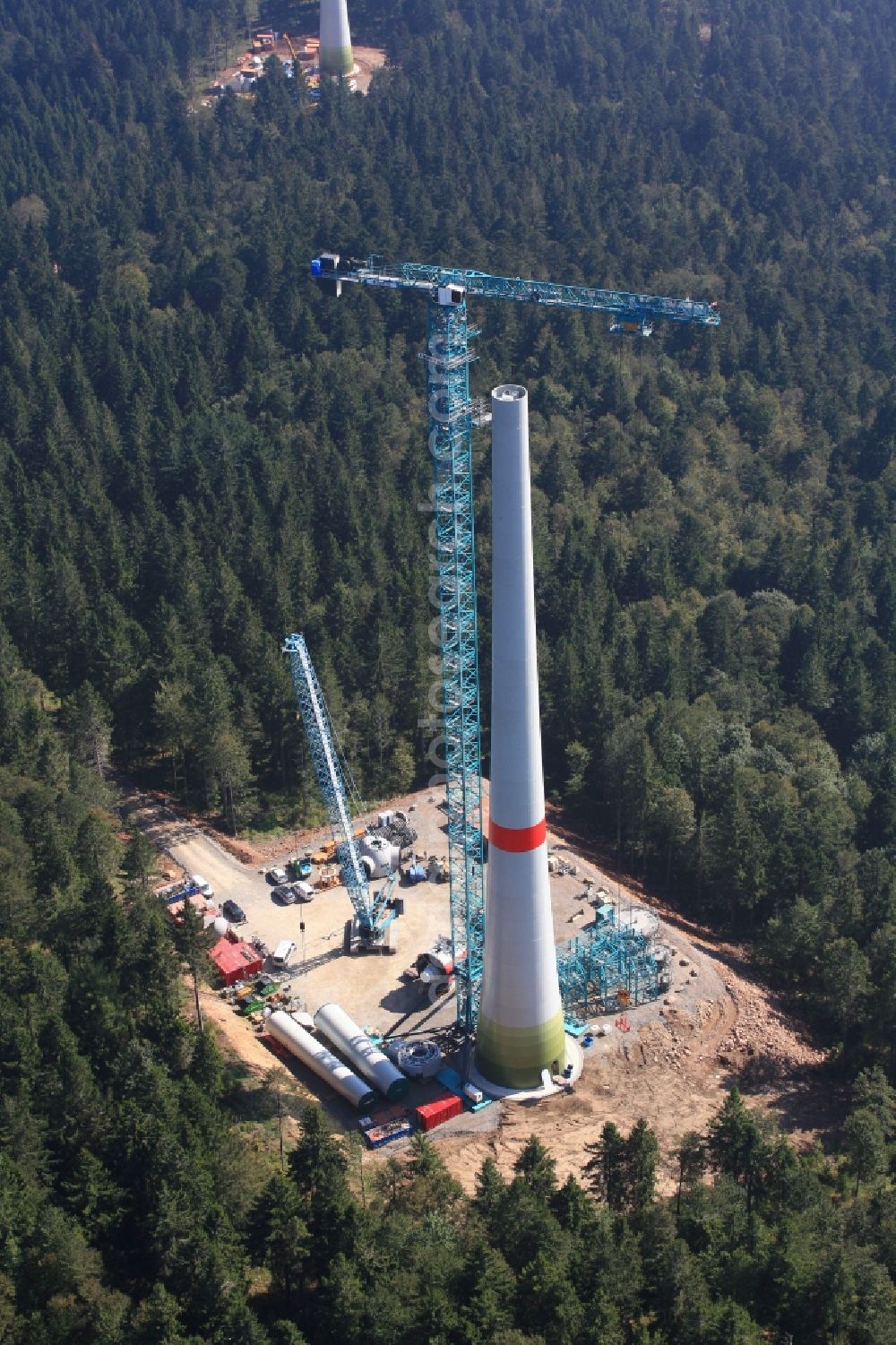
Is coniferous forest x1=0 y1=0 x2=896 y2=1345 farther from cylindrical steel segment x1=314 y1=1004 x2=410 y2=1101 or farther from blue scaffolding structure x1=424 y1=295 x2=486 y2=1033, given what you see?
blue scaffolding structure x1=424 y1=295 x2=486 y2=1033

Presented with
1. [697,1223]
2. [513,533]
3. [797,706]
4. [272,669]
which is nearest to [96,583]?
[272,669]

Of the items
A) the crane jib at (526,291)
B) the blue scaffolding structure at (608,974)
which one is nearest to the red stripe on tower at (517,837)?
the blue scaffolding structure at (608,974)

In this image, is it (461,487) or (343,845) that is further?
(343,845)

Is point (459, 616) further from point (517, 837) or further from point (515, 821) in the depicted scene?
point (517, 837)

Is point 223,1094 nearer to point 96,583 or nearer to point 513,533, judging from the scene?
point 513,533

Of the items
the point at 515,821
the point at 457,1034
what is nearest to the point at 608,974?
the point at 457,1034

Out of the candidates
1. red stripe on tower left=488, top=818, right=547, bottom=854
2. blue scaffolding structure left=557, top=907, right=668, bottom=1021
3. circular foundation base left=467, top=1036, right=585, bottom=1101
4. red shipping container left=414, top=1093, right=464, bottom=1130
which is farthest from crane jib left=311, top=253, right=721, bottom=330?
red shipping container left=414, top=1093, right=464, bottom=1130
